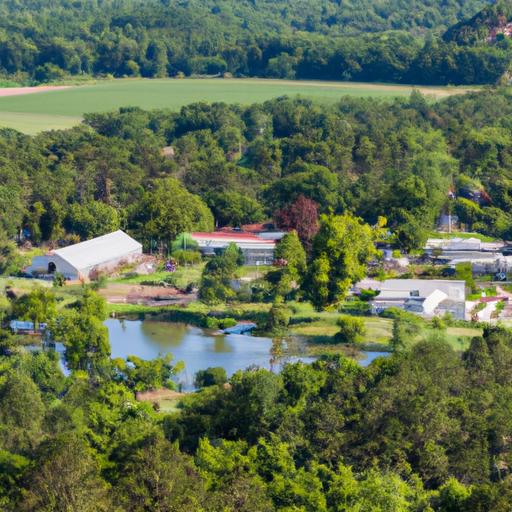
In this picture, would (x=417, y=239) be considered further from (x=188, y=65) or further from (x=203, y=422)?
(x=188, y=65)

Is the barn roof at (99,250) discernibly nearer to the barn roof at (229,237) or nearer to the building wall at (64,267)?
the building wall at (64,267)

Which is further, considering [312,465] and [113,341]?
[113,341]

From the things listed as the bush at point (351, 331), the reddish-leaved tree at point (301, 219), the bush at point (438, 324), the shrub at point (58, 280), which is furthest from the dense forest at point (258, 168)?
the bush at point (351, 331)

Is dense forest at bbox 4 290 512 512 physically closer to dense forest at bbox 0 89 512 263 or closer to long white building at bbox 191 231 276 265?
long white building at bbox 191 231 276 265

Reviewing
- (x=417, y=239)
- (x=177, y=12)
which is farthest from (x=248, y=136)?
(x=177, y=12)

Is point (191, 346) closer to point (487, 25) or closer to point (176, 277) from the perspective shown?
point (176, 277)

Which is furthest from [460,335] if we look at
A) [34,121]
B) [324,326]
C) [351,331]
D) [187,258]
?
[34,121]

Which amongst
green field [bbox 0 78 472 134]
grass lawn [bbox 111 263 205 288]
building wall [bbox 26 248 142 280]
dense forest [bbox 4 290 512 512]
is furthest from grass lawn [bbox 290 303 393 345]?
green field [bbox 0 78 472 134]
